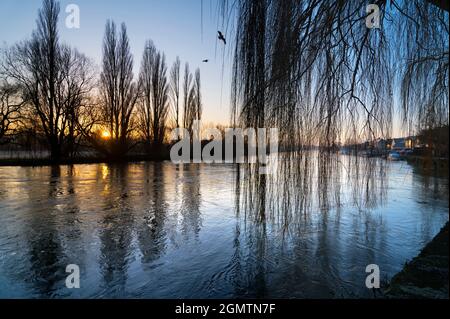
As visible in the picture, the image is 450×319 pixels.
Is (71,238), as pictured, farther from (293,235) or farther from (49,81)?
(49,81)

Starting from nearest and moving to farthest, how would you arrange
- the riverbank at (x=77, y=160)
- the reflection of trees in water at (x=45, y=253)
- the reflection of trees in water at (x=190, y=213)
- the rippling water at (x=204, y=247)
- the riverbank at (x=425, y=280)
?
the riverbank at (x=425, y=280) → the rippling water at (x=204, y=247) → the reflection of trees in water at (x=45, y=253) → the reflection of trees in water at (x=190, y=213) → the riverbank at (x=77, y=160)

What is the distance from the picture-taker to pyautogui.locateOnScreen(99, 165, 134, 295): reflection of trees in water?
11.4 ft

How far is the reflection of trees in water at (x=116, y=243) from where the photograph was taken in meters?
3.46

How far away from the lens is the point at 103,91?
84.2 feet

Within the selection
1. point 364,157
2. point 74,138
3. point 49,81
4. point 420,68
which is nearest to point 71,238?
point 364,157

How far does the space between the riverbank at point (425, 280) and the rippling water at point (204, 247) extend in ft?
1.40

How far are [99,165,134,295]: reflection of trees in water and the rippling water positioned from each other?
15 millimetres

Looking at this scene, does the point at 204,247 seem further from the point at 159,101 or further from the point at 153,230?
the point at 159,101

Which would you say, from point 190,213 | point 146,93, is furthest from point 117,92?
point 190,213

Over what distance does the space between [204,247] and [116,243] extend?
1.42 meters

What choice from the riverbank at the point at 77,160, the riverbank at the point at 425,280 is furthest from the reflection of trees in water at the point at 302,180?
the riverbank at the point at 77,160

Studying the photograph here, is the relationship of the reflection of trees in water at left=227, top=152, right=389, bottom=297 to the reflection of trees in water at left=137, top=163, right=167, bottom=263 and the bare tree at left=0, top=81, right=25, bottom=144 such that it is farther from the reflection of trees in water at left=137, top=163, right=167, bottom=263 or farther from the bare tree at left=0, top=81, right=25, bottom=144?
the bare tree at left=0, top=81, right=25, bottom=144

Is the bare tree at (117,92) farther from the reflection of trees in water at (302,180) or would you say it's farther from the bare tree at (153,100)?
the reflection of trees in water at (302,180)

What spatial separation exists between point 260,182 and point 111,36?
2672 cm
